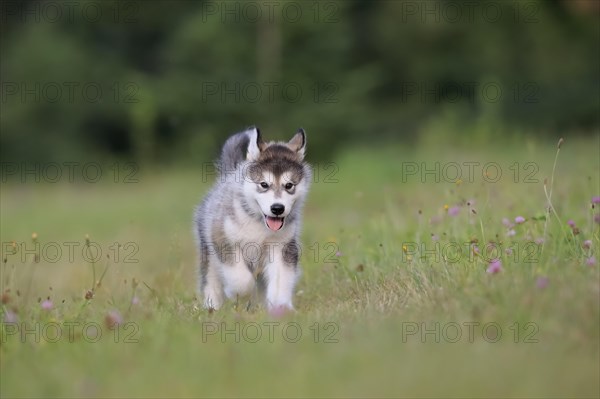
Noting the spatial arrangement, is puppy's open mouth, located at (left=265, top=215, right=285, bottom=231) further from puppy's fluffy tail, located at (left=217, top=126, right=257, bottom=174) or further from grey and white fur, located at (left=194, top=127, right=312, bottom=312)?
puppy's fluffy tail, located at (left=217, top=126, right=257, bottom=174)

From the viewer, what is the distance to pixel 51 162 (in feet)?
96.4

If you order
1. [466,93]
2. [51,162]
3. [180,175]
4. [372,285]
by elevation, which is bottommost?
[372,285]

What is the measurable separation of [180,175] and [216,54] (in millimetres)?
3107

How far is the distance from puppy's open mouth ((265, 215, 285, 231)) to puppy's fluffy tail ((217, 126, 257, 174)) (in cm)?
96

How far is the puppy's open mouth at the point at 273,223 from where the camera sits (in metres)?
7.28

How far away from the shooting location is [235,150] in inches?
329

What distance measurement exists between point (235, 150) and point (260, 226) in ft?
3.78

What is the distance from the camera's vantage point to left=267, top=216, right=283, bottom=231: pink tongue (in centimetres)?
728

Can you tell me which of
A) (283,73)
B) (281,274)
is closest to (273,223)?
(281,274)

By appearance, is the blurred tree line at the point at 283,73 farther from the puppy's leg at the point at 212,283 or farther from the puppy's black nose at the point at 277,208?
the puppy's black nose at the point at 277,208

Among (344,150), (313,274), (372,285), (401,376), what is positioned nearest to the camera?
(401,376)

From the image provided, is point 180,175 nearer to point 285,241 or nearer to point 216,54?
point 216,54

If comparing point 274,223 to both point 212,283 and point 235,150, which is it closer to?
point 212,283

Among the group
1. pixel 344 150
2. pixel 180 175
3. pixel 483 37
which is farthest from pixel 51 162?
pixel 483 37
